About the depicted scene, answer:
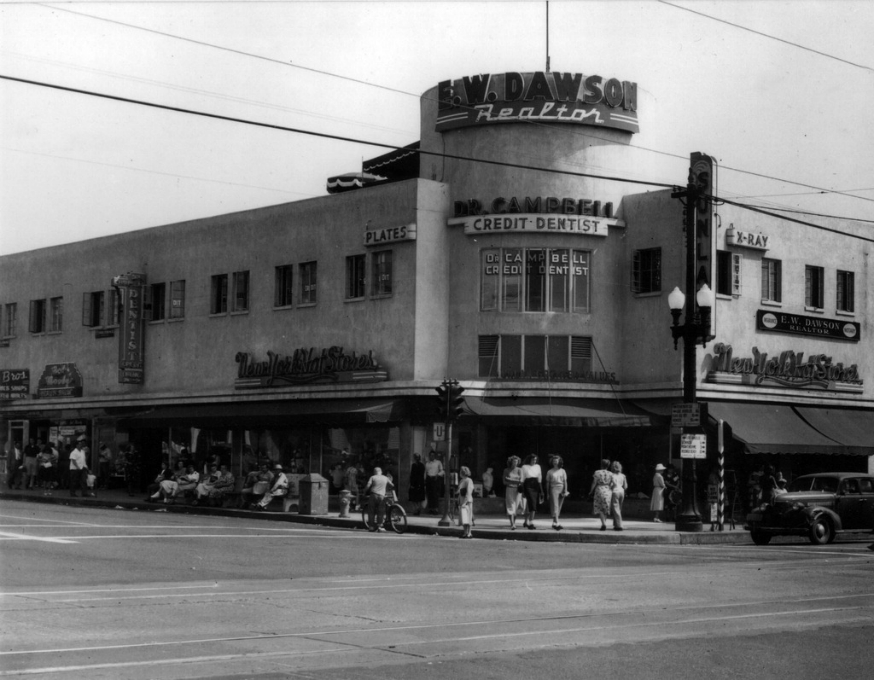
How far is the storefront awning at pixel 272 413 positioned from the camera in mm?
34938

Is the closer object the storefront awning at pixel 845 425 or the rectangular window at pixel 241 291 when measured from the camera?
the storefront awning at pixel 845 425

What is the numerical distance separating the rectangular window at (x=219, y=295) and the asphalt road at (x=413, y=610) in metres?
19.3

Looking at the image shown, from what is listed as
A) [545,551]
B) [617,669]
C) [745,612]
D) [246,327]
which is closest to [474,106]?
[246,327]

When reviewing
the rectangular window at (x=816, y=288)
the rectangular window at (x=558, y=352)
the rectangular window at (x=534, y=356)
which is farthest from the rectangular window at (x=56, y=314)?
the rectangular window at (x=816, y=288)

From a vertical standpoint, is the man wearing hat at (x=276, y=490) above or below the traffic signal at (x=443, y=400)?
below

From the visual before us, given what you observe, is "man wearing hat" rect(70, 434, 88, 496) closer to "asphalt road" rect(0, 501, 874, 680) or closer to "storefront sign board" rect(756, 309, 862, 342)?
"asphalt road" rect(0, 501, 874, 680)

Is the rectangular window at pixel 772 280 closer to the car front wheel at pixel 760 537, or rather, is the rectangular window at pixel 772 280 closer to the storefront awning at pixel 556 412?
the storefront awning at pixel 556 412

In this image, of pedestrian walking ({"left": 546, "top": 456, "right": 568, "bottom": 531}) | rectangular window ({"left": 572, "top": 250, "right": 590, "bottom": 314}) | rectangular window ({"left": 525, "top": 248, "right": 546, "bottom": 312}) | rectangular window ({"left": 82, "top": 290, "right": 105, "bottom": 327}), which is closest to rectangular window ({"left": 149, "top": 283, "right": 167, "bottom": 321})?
rectangular window ({"left": 82, "top": 290, "right": 105, "bottom": 327})

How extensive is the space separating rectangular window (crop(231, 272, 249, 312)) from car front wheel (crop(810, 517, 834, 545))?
829 inches

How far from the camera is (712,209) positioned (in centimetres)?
3250

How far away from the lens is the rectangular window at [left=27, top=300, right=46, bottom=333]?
49.9 m

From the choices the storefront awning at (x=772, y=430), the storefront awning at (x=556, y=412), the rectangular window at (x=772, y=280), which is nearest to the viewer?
the storefront awning at (x=772, y=430)

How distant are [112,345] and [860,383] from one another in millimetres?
26486

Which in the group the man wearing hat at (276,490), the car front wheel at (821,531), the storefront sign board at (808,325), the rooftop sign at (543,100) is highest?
the rooftop sign at (543,100)
